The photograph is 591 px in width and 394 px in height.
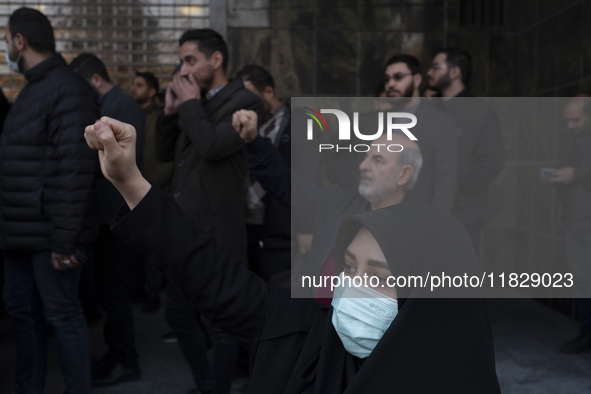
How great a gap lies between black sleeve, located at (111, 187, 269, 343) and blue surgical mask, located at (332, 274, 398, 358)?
24 centimetres

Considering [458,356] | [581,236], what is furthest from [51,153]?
[581,236]

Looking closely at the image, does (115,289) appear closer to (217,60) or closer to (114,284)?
(114,284)

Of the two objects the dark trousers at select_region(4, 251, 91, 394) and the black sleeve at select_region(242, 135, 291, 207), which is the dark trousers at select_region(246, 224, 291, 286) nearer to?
the black sleeve at select_region(242, 135, 291, 207)

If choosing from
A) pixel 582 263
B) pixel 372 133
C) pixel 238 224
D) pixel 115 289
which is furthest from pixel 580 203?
pixel 115 289

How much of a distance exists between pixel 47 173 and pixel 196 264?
1.62 meters

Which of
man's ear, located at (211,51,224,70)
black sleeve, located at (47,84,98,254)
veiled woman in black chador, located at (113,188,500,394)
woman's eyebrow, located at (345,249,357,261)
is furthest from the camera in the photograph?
man's ear, located at (211,51,224,70)

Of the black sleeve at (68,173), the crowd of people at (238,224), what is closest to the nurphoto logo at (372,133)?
the crowd of people at (238,224)

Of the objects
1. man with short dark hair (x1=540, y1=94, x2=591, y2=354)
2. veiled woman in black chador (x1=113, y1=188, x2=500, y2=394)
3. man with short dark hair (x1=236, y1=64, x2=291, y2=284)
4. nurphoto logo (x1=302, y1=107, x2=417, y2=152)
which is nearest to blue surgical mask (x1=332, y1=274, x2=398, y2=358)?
veiled woman in black chador (x1=113, y1=188, x2=500, y2=394)

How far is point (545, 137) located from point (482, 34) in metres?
1.32

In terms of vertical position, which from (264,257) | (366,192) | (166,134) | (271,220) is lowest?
(264,257)

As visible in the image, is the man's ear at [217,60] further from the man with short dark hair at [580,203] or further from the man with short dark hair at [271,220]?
the man with short dark hair at [580,203]

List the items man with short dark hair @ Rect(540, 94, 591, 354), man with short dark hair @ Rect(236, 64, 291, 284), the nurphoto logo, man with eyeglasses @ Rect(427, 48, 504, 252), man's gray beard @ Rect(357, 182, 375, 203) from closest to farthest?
man's gray beard @ Rect(357, 182, 375, 203), the nurphoto logo, man with short dark hair @ Rect(236, 64, 291, 284), man with eyeglasses @ Rect(427, 48, 504, 252), man with short dark hair @ Rect(540, 94, 591, 354)

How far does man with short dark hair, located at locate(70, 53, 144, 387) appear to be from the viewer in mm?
3783

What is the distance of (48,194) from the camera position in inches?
121
